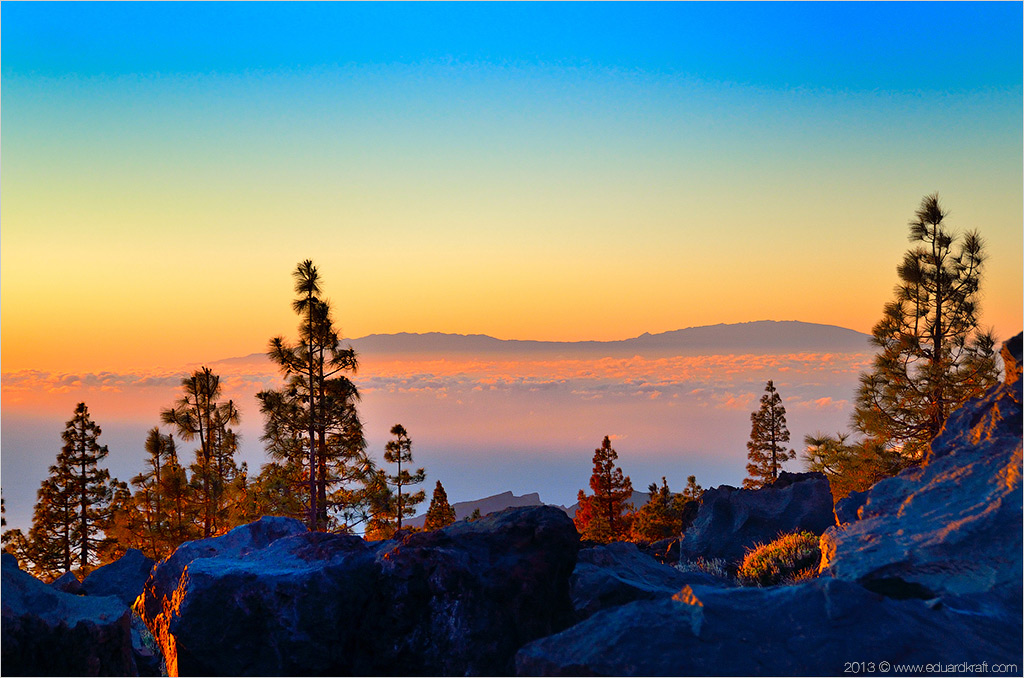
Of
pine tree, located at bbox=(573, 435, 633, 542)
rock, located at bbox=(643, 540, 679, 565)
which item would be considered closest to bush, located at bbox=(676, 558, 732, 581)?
rock, located at bbox=(643, 540, 679, 565)

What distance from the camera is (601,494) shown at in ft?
199

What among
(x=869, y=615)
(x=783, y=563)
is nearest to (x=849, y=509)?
(x=783, y=563)

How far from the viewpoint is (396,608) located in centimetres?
1169

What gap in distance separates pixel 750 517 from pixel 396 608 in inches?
549

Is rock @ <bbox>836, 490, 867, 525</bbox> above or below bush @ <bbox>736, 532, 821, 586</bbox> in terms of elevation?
above

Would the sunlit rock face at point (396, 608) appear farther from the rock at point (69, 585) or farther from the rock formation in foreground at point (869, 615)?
the rock at point (69, 585)

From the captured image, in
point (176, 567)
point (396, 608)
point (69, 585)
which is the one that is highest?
point (176, 567)

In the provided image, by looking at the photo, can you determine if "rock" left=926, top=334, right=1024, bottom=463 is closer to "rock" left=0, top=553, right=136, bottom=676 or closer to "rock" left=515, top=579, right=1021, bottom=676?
"rock" left=515, top=579, right=1021, bottom=676

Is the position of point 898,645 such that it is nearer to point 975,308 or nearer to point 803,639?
point 803,639

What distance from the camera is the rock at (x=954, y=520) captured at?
33.4ft

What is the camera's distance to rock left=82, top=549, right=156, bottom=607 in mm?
21078

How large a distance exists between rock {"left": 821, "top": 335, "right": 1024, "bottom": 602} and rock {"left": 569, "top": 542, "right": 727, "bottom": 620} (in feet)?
9.64

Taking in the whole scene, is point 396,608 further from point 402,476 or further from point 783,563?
point 402,476

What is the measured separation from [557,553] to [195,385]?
30.1m
